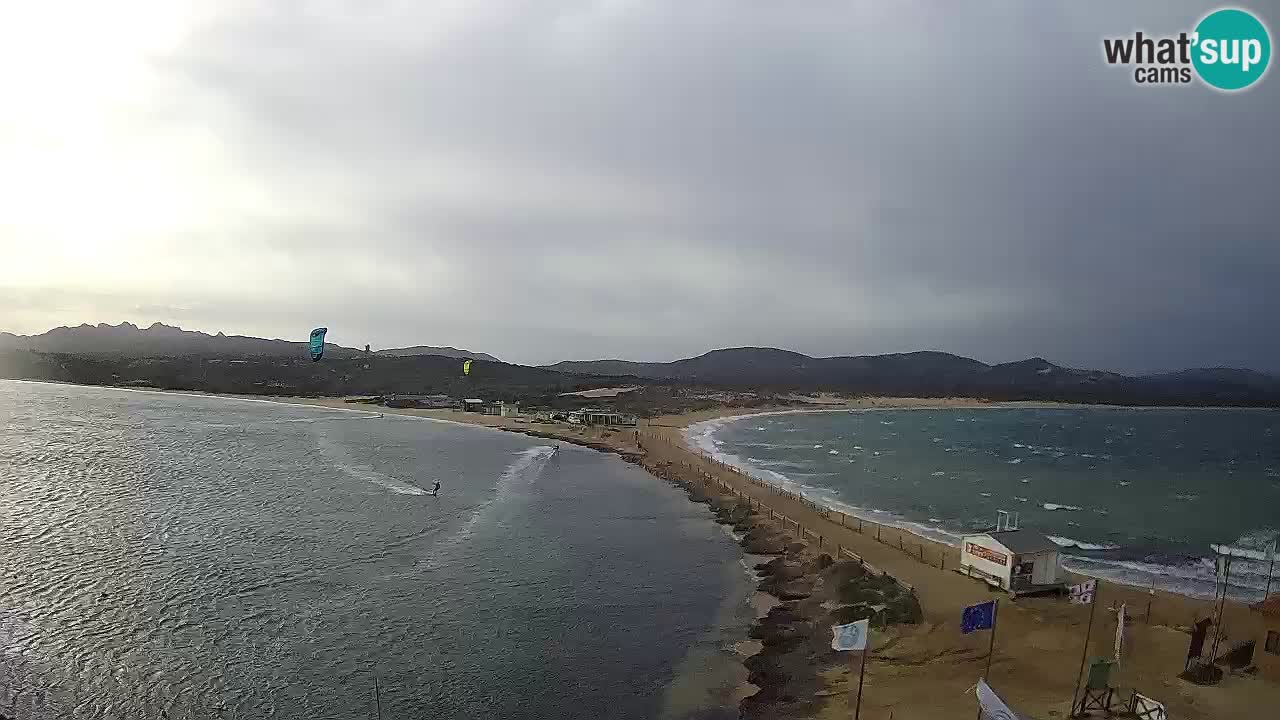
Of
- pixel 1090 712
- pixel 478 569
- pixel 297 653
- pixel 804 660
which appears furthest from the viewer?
pixel 478 569

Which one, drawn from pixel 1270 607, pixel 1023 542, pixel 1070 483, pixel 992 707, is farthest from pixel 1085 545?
pixel 992 707

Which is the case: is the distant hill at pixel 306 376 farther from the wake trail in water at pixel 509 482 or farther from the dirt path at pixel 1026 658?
the dirt path at pixel 1026 658

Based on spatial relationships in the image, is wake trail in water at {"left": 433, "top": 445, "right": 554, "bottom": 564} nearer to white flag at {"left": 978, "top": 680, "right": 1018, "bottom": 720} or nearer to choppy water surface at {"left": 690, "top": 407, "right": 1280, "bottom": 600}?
choppy water surface at {"left": 690, "top": 407, "right": 1280, "bottom": 600}

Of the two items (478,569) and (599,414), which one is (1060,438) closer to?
(599,414)

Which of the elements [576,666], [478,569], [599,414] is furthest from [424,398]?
[576,666]

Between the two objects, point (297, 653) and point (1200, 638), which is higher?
point (1200, 638)

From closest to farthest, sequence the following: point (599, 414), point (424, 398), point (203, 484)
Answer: point (203, 484) → point (599, 414) → point (424, 398)
